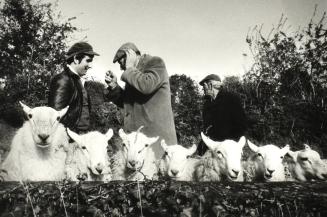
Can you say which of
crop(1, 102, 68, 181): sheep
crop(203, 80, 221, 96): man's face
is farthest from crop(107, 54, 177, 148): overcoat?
crop(203, 80, 221, 96): man's face

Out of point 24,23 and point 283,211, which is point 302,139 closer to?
point 283,211

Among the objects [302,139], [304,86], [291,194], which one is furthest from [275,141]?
[291,194]

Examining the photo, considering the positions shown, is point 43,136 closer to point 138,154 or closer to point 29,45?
point 138,154

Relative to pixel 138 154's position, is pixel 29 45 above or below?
above

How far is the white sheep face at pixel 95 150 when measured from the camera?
18.9 ft

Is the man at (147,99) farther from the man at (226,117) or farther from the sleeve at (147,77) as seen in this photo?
the man at (226,117)

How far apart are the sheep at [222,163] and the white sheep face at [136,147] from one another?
1013 mm

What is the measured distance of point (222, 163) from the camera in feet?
21.4

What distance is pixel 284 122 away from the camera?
15.9 m

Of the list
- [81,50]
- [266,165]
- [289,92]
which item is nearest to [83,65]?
[81,50]

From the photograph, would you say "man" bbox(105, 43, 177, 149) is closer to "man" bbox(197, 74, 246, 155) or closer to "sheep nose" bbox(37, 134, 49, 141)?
"man" bbox(197, 74, 246, 155)

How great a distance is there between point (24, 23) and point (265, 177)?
17.8 m

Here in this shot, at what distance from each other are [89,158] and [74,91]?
1706mm

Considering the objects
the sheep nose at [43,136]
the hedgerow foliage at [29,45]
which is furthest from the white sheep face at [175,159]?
the hedgerow foliage at [29,45]
